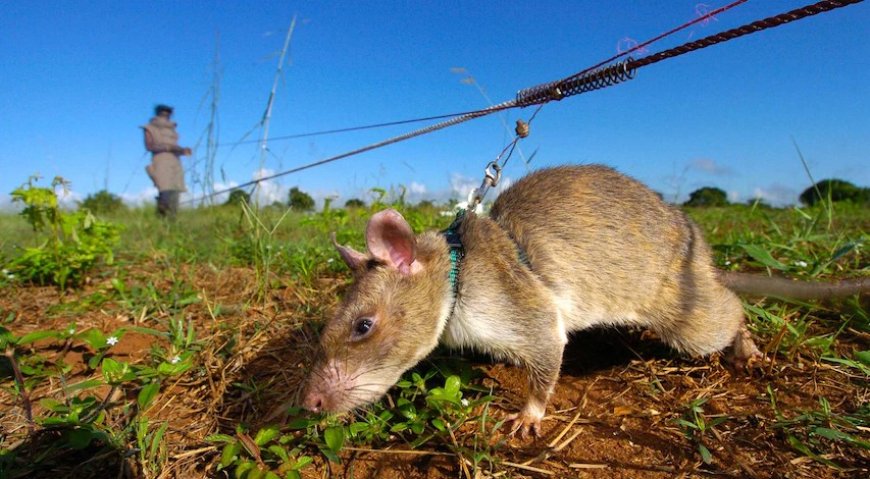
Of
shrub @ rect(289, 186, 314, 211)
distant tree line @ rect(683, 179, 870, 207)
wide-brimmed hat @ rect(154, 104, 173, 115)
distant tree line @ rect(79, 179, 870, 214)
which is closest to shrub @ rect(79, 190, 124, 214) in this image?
distant tree line @ rect(79, 179, 870, 214)

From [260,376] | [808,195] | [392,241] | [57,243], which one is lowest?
[808,195]

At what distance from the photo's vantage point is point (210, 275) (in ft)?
13.7

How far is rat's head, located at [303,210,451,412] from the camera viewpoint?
2.16 meters

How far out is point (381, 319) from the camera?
228cm

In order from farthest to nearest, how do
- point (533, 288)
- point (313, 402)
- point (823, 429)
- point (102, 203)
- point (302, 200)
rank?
point (102, 203) < point (302, 200) < point (533, 288) < point (313, 402) < point (823, 429)

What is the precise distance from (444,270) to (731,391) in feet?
5.63

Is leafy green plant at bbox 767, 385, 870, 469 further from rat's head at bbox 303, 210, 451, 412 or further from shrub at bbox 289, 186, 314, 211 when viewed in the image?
shrub at bbox 289, 186, 314, 211

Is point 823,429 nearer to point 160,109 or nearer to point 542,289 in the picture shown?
point 542,289

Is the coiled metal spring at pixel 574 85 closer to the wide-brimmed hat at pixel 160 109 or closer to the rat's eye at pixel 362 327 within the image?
the rat's eye at pixel 362 327

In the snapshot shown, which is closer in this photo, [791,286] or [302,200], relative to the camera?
[791,286]

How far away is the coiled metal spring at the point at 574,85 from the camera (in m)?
2.28

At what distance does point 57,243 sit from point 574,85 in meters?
4.23

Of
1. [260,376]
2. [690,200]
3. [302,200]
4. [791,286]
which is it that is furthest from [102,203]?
[690,200]

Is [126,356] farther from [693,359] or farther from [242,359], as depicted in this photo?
[693,359]
